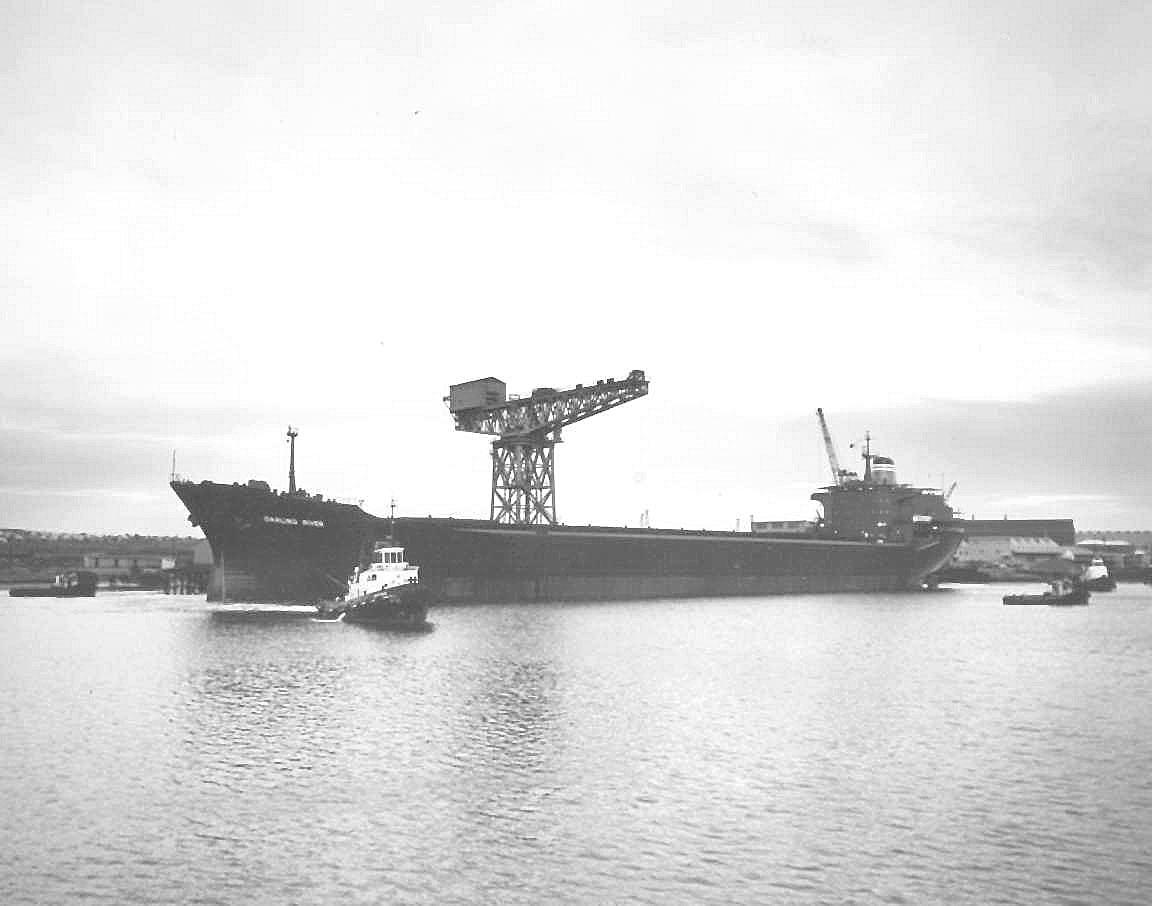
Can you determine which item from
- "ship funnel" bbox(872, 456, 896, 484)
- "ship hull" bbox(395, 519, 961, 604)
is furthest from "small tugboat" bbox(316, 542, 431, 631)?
"ship funnel" bbox(872, 456, 896, 484)

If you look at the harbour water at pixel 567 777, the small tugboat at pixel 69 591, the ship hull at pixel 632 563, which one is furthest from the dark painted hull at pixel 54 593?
the harbour water at pixel 567 777

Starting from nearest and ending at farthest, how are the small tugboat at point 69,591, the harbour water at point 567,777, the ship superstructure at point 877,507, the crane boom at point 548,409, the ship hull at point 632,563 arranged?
the harbour water at point 567,777, the ship hull at point 632,563, the crane boom at point 548,409, the small tugboat at point 69,591, the ship superstructure at point 877,507

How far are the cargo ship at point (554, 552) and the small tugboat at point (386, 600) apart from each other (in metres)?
2.81

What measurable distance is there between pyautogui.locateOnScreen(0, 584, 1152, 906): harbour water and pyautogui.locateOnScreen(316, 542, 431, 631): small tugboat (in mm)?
9562

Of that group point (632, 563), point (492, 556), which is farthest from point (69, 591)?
point (632, 563)

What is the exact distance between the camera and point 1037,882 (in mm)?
13727

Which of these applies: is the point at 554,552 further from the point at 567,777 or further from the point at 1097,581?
the point at 1097,581

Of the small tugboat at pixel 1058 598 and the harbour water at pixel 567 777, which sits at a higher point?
the small tugboat at pixel 1058 598

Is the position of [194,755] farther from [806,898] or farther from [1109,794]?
[1109,794]

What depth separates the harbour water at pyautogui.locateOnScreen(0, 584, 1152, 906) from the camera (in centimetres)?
1388

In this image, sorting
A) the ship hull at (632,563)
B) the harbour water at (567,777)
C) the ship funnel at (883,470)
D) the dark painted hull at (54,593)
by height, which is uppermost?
the ship funnel at (883,470)

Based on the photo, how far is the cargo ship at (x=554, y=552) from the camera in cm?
5834

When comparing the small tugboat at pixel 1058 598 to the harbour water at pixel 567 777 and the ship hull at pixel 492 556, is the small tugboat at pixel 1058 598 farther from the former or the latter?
the harbour water at pixel 567 777

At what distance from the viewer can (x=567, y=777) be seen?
1919 cm
